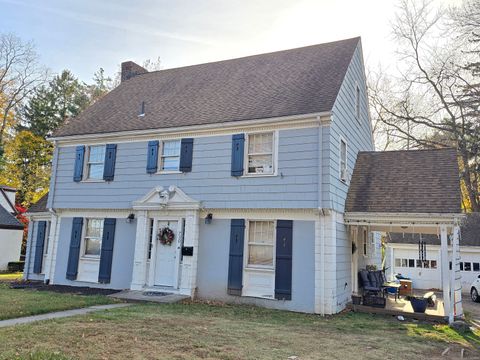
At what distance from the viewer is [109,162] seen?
45.7 ft

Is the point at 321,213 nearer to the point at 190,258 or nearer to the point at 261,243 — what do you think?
the point at 261,243

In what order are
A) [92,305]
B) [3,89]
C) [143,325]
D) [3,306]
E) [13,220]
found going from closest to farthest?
[143,325] → [3,306] → [92,305] → [13,220] → [3,89]

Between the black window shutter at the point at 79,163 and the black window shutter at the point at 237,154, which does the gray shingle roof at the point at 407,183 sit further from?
the black window shutter at the point at 79,163

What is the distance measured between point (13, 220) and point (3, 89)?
14.8 metres

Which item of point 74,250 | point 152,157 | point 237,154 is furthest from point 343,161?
point 74,250

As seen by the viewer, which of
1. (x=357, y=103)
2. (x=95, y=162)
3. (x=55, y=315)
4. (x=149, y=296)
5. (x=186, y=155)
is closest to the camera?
(x=55, y=315)

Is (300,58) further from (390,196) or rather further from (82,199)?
(82,199)

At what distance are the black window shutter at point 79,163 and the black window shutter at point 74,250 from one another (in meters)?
1.55

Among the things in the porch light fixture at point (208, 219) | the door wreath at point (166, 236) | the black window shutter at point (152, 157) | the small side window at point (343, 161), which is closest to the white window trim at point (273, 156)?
the porch light fixture at point (208, 219)

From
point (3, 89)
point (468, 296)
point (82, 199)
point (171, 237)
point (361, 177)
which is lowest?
point (468, 296)

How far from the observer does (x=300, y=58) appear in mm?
14688

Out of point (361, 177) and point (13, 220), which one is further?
point (13, 220)

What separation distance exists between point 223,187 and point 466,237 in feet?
60.6

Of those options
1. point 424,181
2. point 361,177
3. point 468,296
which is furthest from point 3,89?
point 468,296
